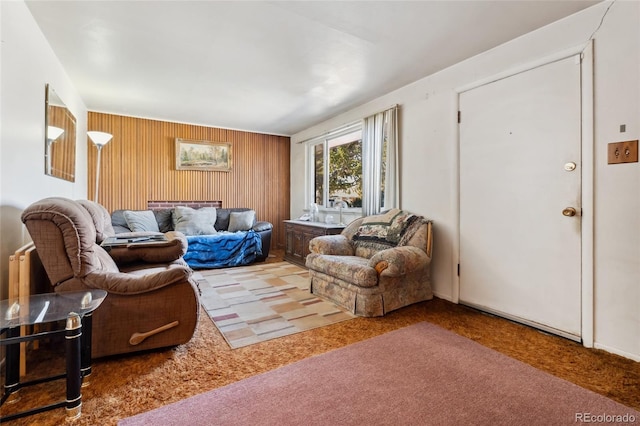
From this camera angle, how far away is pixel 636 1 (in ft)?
6.24

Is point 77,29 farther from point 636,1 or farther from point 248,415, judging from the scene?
point 636,1

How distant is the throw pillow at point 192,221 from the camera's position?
4.77m

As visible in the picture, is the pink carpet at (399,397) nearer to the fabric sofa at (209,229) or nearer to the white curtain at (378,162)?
the white curtain at (378,162)

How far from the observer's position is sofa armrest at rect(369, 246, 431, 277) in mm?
2574

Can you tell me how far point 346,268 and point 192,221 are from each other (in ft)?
10.3

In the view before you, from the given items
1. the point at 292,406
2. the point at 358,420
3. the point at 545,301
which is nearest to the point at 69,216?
the point at 292,406

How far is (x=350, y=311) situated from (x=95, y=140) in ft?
12.7

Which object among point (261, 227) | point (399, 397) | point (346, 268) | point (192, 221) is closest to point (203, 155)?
point (192, 221)

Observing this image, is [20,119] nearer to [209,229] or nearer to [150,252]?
[150,252]

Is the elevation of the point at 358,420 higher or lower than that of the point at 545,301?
lower

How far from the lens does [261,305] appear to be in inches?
116

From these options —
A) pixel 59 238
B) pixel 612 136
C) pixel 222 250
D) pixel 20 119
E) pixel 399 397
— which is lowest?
pixel 399 397

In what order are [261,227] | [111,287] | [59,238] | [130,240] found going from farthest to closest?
[261,227] < [130,240] < [111,287] < [59,238]

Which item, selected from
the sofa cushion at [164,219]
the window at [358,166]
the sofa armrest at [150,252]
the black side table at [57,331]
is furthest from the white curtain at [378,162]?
the sofa cushion at [164,219]
